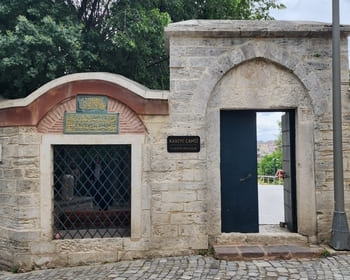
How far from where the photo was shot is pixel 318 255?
16.4ft

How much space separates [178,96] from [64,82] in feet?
5.89

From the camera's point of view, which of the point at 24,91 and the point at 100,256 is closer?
the point at 100,256

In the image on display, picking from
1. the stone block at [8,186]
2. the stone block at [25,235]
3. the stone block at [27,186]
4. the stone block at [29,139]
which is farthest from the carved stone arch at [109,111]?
the stone block at [25,235]

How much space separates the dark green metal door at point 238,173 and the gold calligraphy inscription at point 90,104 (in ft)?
6.46

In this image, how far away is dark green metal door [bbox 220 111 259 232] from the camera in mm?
5590

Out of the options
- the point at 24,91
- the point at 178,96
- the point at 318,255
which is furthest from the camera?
the point at 24,91

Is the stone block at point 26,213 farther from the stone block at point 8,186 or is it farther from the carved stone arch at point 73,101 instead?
the carved stone arch at point 73,101

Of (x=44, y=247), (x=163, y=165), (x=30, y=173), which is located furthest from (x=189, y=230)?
(x=30, y=173)

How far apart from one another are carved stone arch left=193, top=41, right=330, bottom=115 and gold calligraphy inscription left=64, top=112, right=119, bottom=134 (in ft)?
5.06

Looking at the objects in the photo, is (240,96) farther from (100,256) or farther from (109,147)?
(100,256)

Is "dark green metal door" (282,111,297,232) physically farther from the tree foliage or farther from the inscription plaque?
the tree foliage

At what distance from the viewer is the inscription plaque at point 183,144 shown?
5.32m

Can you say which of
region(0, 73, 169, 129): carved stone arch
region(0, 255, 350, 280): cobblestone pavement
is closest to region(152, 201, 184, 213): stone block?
region(0, 255, 350, 280): cobblestone pavement

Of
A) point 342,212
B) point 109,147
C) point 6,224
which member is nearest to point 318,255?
point 342,212
